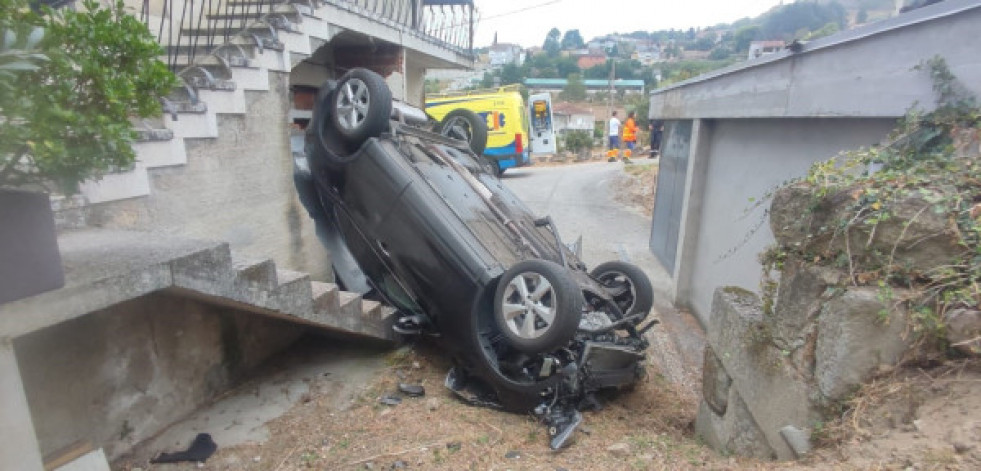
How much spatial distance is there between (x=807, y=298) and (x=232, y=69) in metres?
4.75

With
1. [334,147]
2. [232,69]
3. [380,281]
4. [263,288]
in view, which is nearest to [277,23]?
[232,69]

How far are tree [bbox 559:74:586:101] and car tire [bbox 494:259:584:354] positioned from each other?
5613cm

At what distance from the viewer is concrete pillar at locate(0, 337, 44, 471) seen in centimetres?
192

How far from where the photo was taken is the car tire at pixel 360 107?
452 cm

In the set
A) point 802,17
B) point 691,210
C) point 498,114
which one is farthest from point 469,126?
point 802,17

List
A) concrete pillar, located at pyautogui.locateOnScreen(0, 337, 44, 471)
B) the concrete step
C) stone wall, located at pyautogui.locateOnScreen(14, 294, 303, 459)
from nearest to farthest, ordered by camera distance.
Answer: concrete pillar, located at pyautogui.locateOnScreen(0, 337, 44, 471)
stone wall, located at pyautogui.locateOnScreen(14, 294, 303, 459)
the concrete step

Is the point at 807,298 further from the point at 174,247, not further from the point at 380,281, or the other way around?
the point at 380,281

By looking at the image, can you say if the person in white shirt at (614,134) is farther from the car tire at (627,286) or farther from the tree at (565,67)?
the tree at (565,67)

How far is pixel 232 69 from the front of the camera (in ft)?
15.1

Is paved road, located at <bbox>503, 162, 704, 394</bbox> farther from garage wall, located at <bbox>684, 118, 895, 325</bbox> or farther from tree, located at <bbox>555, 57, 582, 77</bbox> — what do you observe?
tree, located at <bbox>555, 57, 582, 77</bbox>

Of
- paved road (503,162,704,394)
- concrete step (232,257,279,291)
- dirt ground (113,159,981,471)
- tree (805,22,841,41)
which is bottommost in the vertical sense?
paved road (503,162,704,394)

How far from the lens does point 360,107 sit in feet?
15.3

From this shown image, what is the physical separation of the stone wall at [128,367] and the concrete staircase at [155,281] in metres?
0.49

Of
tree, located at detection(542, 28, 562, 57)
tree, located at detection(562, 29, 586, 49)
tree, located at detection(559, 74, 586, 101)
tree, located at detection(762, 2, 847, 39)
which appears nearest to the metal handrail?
tree, located at detection(762, 2, 847, 39)
